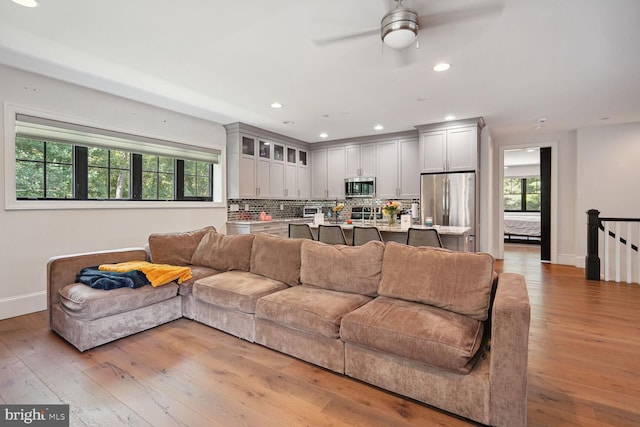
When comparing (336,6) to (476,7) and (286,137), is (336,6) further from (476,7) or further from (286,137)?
(286,137)

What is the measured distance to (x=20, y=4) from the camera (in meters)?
2.23

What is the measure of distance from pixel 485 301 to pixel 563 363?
983 mm

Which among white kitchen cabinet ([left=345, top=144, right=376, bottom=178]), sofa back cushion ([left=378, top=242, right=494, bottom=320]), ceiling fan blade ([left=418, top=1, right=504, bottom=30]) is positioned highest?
ceiling fan blade ([left=418, top=1, right=504, bottom=30])

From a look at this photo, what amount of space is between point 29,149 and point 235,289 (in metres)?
2.97

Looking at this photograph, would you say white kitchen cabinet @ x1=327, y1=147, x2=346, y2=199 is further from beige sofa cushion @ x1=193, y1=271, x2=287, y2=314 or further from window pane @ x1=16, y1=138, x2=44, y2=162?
window pane @ x1=16, y1=138, x2=44, y2=162

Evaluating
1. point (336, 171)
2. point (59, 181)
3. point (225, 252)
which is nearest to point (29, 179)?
point (59, 181)

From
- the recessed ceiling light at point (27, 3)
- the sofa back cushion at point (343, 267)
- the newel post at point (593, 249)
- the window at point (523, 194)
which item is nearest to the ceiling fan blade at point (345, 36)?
the sofa back cushion at point (343, 267)

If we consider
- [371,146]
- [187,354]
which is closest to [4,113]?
[187,354]

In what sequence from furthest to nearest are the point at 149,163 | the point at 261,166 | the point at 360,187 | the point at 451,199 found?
the point at 360,187 → the point at 261,166 → the point at 451,199 → the point at 149,163

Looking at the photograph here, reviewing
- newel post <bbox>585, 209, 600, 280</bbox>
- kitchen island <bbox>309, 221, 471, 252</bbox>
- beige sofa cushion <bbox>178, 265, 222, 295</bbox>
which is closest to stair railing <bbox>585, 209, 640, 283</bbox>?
newel post <bbox>585, 209, 600, 280</bbox>

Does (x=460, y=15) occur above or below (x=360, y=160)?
Result: above

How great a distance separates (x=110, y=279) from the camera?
2814 mm

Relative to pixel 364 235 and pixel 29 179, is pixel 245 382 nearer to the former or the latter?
pixel 364 235

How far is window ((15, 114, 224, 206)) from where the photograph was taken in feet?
11.6
